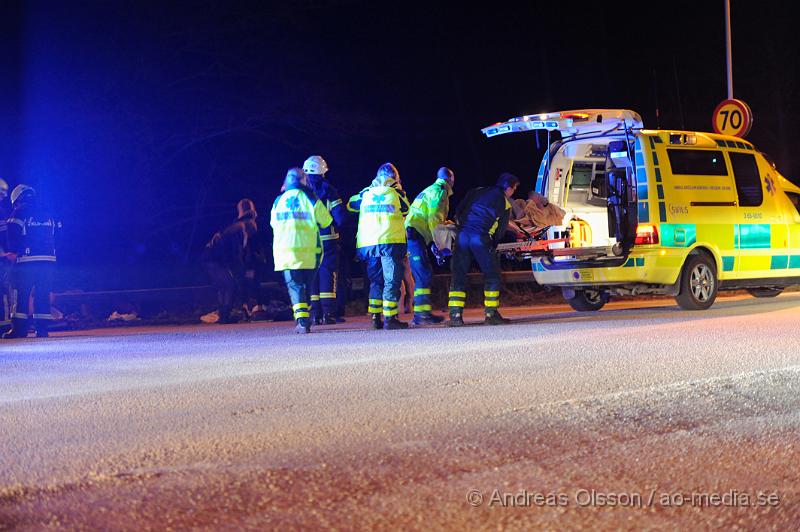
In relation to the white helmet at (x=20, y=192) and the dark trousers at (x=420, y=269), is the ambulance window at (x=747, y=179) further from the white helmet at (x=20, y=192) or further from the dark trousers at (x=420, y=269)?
the white helmet at (x=20, y=192)

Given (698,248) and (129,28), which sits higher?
(129,28)

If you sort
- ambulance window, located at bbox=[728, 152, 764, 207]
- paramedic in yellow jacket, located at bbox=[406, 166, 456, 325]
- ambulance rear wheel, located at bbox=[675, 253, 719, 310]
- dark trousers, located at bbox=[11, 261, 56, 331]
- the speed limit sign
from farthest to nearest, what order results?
the speed limit sign < ambulance window, located at bbox=[728, 152, 764, 207] < dark trousers, located at bbox=[11, 261, 56, 331] < ambulance rear wheel, located at bbox=[675, 253, 719, 310] < paramedic in yellow jacket, located at bbox=[406, 166, 456, 325]

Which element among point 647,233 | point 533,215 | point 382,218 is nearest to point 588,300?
point 533,215

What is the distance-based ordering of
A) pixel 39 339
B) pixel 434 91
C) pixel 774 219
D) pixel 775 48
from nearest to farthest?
Answer: pixel 39 339 < pixel 774 219 < pixel 434 91 < pixel 775 48

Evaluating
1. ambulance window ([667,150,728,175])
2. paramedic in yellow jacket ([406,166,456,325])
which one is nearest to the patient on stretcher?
Answer: paramedic in yellow jacket ([406,166,456,325])

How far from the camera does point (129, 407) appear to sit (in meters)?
6.69

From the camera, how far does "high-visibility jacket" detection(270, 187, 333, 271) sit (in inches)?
473

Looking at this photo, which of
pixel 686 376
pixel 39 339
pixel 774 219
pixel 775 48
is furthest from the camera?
pixel 775 48

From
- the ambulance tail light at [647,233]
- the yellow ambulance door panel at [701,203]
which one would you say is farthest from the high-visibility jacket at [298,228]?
the yellow ambulance door panel at [701,203]

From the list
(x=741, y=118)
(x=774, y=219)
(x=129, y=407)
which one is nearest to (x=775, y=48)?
(x=741, y=118)

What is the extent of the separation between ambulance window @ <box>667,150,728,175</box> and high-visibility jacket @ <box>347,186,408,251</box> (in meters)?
3.11

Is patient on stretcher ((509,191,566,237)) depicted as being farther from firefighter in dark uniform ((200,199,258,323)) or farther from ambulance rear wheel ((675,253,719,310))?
firefighter in dark uniform ((200,199,258,323))

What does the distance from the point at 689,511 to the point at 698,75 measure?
1453 inches

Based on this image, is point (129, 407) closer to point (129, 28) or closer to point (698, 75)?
point (129, 28)
